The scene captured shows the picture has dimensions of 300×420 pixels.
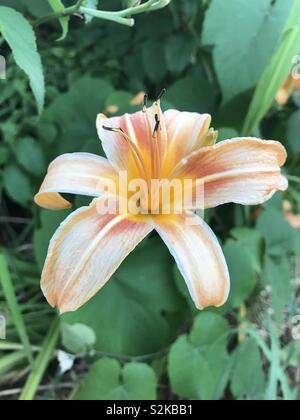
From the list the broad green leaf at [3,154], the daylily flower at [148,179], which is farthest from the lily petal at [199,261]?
the broad green leaf at [3,154]

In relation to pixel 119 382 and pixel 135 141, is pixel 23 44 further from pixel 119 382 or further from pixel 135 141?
pixel 119 382

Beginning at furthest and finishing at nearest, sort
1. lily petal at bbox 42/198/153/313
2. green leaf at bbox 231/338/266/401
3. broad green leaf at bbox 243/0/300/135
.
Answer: green leaf at bbox 231/338/266/401, broad green leaf at bbox 243/0/300/135, lily petal at bbox 42/198/153/313

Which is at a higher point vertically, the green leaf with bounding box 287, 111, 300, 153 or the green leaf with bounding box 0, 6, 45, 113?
the green leaf with bounding box 0, 6, 45, 113

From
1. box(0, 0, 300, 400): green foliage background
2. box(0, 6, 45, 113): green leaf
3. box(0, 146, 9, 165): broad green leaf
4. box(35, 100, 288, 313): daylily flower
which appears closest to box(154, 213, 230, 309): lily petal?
box(35, 100, 288, 313): daylily flower

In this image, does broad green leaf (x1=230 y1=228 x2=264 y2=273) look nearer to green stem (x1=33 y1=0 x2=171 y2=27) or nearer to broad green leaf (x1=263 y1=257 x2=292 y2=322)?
broad green leaf (x1=263 y1=257 x2=292 y2=322)

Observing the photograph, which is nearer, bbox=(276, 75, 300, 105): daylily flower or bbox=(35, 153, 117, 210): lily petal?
bbox=(35, 153, 117, 210): lily petal

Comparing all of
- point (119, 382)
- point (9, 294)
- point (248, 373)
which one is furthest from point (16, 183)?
point (248, 373)
